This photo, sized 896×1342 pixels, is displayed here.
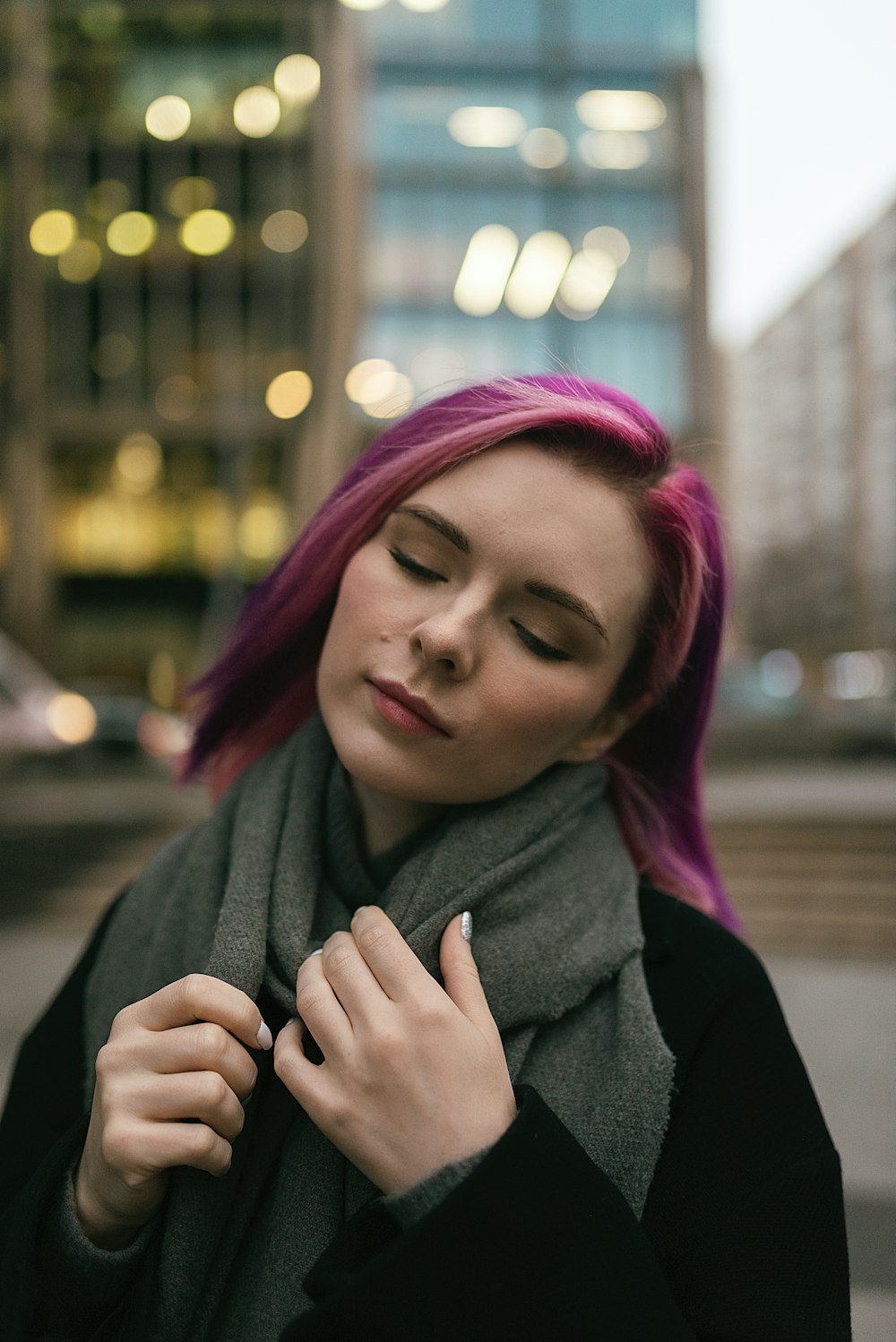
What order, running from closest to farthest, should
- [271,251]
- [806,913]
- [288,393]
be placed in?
[806,913] < [271,251] < [288,393]

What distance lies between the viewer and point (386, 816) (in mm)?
1401

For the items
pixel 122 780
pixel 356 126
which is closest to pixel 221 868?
pixel 122 780

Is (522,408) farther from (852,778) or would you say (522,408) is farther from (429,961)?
(852,778)

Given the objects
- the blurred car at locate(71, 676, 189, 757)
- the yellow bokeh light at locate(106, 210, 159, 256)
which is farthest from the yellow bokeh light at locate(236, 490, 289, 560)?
the blurred car at locate(71, 676, 189, 757)

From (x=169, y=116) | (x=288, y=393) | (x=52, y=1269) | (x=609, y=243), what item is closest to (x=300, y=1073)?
(x=52, y=1269)

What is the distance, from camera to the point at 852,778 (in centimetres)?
565

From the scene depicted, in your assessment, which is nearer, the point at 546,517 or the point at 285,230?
the point at 546,517

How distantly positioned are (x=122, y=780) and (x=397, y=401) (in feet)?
24.7

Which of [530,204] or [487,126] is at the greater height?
[487,126]

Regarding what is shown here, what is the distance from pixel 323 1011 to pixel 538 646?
1.64 ft

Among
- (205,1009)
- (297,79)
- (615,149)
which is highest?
(297,79)

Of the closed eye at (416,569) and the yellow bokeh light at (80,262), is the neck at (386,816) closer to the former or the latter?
the closed eye at (416,569)

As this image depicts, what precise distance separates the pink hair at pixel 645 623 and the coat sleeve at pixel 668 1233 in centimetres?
39

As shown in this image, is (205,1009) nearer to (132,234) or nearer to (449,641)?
(449,641)
